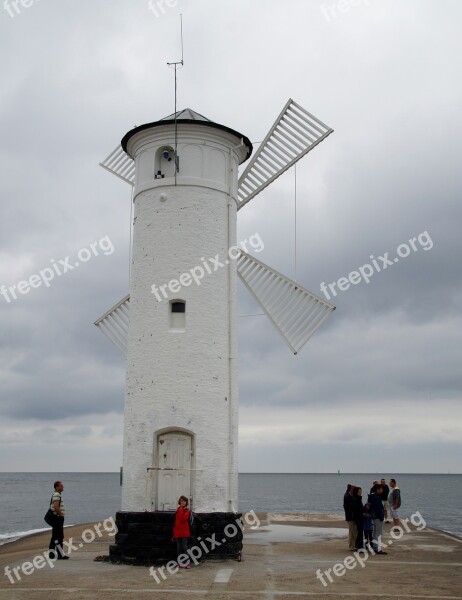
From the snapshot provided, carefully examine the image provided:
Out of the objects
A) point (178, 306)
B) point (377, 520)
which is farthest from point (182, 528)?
point (377, 520)

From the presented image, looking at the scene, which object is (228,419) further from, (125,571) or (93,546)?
(93,546)

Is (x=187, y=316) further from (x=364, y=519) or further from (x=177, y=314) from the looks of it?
(x=364, y=519)

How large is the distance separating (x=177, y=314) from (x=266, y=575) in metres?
5.42

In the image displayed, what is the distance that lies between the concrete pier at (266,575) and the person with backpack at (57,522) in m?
0.28

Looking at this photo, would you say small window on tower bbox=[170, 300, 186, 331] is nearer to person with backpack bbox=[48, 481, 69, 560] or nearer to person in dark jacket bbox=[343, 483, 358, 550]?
person with backpack bbox=[48, 481, 69, 560]

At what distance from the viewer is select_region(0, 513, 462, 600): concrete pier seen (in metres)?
10.4

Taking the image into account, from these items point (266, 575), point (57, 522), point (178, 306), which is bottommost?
point (266, 575)

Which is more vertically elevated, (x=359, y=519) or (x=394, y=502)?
(x=394, y=502)

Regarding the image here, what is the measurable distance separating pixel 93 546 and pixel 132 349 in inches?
198

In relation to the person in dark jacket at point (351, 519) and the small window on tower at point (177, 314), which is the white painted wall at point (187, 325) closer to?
the small window on tower at point (177, 314)

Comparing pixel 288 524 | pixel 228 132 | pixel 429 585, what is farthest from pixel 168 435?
pixel 288 524

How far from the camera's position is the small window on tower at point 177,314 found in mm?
14453

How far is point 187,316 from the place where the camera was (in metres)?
14.4

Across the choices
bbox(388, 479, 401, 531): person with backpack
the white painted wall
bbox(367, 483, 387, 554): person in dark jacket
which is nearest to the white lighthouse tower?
the white painted wall
